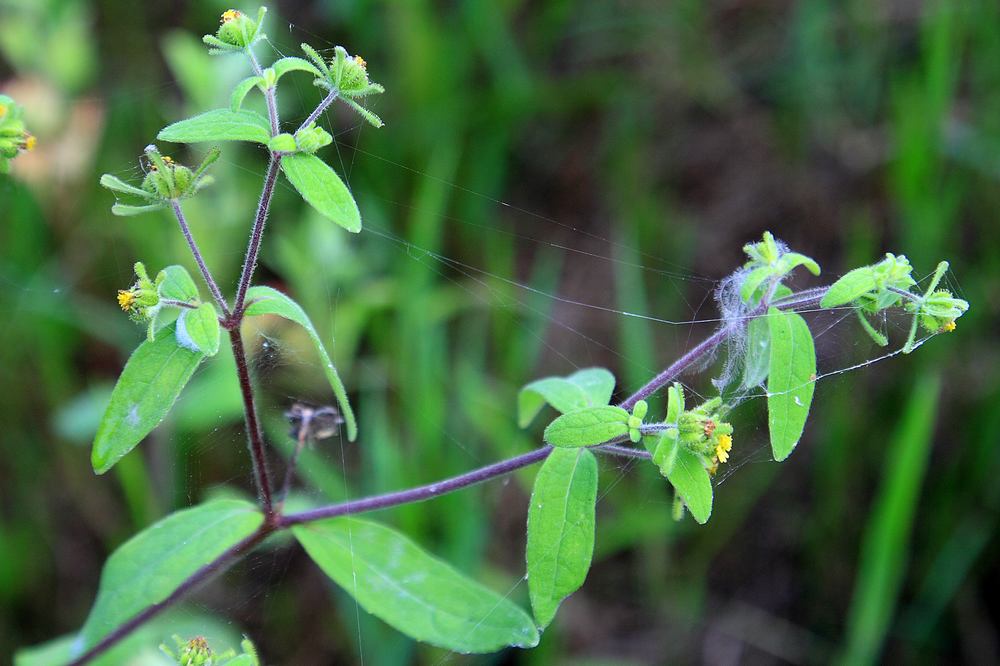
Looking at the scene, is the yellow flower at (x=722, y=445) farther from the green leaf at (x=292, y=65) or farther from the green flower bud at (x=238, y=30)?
the green flower bud at (x=238, y=30)

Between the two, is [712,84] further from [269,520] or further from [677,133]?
[269,520]

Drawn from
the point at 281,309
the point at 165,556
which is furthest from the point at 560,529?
the point at 165,556

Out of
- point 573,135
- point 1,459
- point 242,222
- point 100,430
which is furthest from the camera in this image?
point 573,135

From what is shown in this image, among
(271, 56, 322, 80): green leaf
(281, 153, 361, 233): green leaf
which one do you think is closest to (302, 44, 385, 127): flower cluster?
(271, 56, 322, 80): green leaf

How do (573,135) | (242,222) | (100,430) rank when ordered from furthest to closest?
(573,135), (242,222), (100,430)

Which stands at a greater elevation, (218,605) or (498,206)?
(498,206)

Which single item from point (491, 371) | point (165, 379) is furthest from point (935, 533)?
point (165, 379)

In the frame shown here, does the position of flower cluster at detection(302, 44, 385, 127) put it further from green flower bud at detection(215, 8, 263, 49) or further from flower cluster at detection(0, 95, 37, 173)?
flower cluster at detection(0, 95, 37, 173)

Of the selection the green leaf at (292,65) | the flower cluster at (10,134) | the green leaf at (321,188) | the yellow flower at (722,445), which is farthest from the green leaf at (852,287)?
the flower cluster at (10,134)
